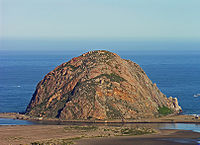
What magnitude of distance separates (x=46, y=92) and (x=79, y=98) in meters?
12.4

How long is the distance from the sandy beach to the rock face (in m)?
11.1

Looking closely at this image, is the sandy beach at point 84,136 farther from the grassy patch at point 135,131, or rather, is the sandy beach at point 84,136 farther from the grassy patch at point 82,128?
Answer: the grassy patch at point 135,131

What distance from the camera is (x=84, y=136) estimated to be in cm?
8906

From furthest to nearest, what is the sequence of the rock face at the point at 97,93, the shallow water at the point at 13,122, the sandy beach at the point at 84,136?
the rock face at the point at 97,93, the shallow water at the point at 13,122, the sandy beach at the point at 84,136

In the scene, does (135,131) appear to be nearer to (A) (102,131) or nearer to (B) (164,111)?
(A) (102,131)

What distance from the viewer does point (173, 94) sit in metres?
152

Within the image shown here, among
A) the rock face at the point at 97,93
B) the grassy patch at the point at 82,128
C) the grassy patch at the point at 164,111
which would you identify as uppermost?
the rock face at the point at 97,93

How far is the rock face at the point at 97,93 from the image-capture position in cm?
11075

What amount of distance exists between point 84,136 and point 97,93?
82.0 ft

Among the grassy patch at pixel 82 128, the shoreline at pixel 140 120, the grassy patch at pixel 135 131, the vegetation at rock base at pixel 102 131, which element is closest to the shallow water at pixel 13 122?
the shoreline at pixel 140 120

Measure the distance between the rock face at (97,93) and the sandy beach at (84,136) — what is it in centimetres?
1106

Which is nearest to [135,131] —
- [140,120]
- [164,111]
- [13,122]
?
[140,120]

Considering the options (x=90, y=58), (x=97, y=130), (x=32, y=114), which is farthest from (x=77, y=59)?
(x=97, y=130)

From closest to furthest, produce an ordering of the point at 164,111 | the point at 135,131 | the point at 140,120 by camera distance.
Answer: the point at 135,131 < the point at 140,120 < the point at 164,111
